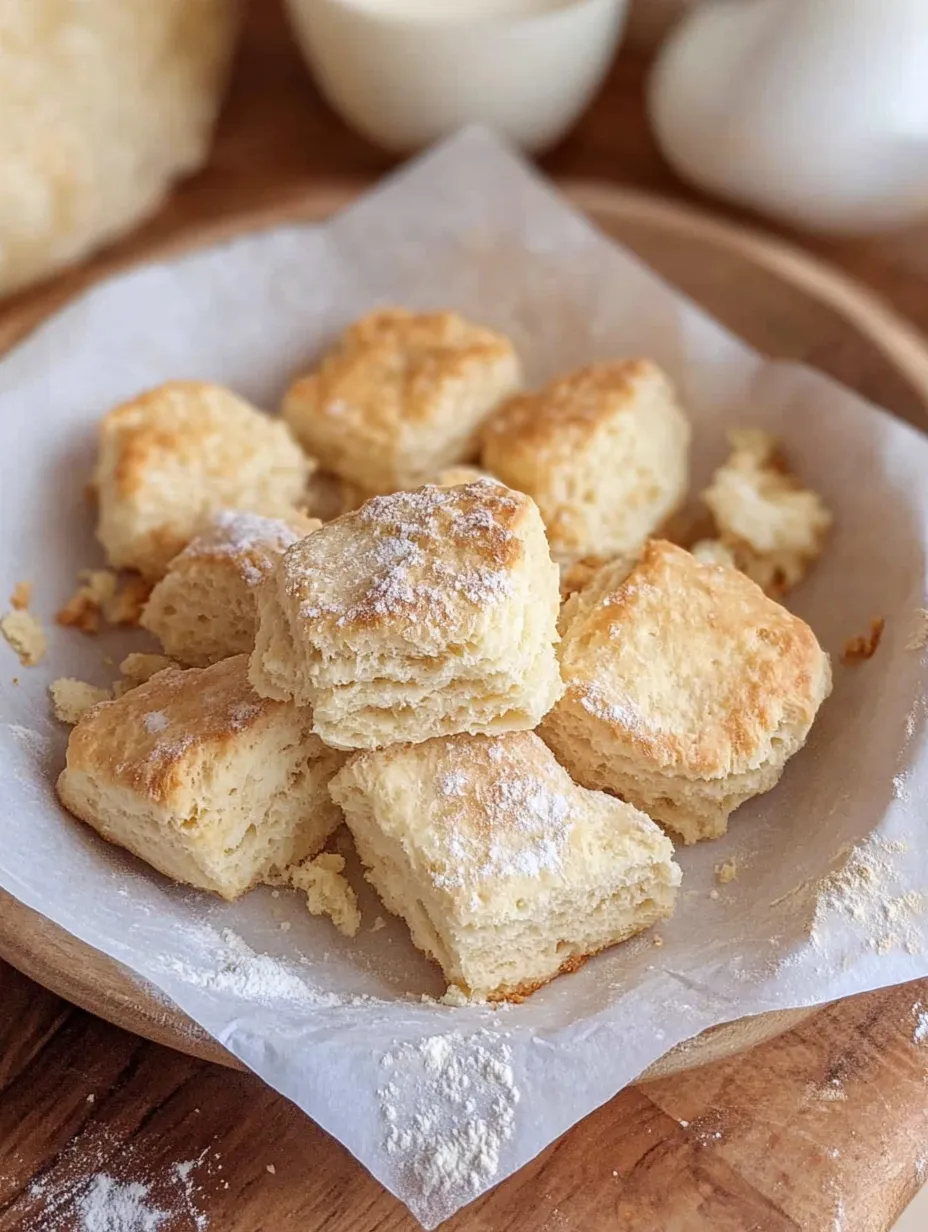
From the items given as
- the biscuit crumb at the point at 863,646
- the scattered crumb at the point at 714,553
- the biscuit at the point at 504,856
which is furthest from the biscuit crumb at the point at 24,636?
the biscuit crumb at the point at 863,646

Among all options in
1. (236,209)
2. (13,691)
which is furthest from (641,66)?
(13,691)

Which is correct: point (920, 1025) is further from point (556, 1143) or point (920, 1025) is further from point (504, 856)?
point (504, 856)

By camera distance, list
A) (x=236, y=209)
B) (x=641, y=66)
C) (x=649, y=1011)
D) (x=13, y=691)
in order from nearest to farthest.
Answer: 1. (x=649, y=1011)
2. (x=13, y=691)
3. (x=236, y=209)
4. (x=641, y=66)

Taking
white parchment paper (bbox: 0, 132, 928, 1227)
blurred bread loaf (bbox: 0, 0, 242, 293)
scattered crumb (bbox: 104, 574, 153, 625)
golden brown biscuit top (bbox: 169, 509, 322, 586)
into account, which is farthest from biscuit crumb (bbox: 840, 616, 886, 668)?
blurred bread loaf (bbox: 0, 0, 242, 293)

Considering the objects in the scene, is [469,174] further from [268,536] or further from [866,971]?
[866,971]

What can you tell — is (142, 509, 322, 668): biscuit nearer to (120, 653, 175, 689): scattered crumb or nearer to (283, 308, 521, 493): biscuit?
(120, 653, 175, 689): scattered crumb

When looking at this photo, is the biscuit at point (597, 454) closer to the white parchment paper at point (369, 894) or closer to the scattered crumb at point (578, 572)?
the scattered crumb at point (578, 572)

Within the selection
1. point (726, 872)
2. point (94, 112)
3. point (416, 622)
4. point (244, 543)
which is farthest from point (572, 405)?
point (94, 112)
